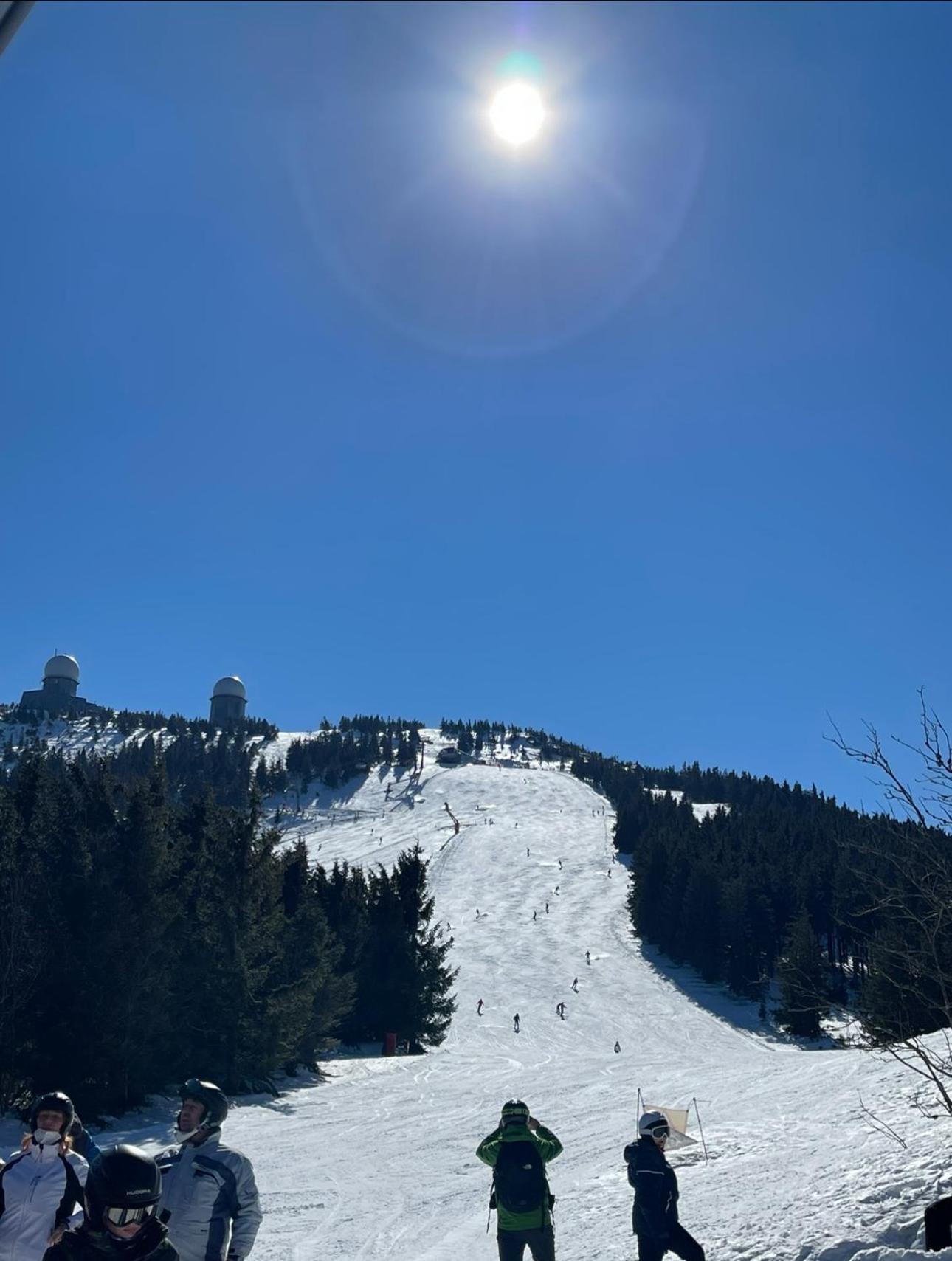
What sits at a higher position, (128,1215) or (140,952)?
(140,952)

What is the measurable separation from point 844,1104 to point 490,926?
47664 mm

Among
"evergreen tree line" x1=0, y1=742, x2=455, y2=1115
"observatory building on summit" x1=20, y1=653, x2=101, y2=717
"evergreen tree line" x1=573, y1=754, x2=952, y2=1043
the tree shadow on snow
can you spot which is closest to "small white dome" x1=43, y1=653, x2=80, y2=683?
"observatory building on summit" x1=20, y1=653, x2=101, y2=717

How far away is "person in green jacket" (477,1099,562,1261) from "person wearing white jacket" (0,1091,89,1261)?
3.04 metres

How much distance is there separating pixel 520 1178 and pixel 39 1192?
347cm

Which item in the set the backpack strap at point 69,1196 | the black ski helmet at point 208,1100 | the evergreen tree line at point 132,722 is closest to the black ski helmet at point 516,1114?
the black ski helmet at point 208,1100

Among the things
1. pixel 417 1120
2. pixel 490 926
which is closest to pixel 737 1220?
pixel 417 1120

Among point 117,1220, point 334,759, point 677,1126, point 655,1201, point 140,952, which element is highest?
point 334,759

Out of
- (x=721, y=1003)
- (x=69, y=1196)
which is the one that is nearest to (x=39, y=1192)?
(x=69, y=1196)

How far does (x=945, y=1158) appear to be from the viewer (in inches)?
329

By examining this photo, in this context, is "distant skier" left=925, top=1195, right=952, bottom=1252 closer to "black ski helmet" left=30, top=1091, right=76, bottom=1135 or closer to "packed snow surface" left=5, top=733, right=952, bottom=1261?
"packed snow surface" left=5, top=733, right=952, bottom=1261

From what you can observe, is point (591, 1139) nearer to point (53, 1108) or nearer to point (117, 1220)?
point (53, 1108)

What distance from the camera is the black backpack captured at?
257 inches

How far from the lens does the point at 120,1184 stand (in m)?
3.21

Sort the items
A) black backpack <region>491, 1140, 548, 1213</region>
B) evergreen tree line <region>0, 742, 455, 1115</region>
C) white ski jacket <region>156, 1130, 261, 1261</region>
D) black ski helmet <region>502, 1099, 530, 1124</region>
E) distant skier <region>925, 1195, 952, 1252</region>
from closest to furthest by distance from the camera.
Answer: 1. white ski jacket <region>156, 1130, 261, 1261</region>
2. distant skier <region>925, 1195, 952, 1252</region>
3. black backpack <region>491, 1140, 548, 1213</region>
4. black ski helmet <region>502, 1099, 530, 1124</region>
5. evergreen tree line <region>0, 742, 455, 1115</region>
